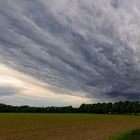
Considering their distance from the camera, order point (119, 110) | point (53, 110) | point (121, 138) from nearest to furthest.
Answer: point (121, 138), point (53, 110), point (119, 110)

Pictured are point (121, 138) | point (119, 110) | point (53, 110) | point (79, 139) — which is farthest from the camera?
point (119, 110)

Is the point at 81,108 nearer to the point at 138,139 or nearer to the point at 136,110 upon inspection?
the point at 136,110

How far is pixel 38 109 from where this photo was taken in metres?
164

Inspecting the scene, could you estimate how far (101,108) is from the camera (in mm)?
185750

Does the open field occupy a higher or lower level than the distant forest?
lower

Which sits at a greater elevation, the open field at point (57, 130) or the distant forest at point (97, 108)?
the distant forest at point (97, 108)

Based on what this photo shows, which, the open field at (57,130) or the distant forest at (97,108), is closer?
the open field at (57,130)

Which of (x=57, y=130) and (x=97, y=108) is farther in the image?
(x=97, y=108)

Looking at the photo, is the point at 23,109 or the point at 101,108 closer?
the point at 23,109

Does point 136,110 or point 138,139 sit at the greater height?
point 136,110

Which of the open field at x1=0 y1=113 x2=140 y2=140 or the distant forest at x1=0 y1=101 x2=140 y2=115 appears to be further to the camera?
the distant forest at x1=0 y1=101 x2=140 y2=115

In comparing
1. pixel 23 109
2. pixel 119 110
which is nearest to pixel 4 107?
pixel 23 109

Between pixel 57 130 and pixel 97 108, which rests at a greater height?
pixel 97 108

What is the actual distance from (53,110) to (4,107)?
25.6m
